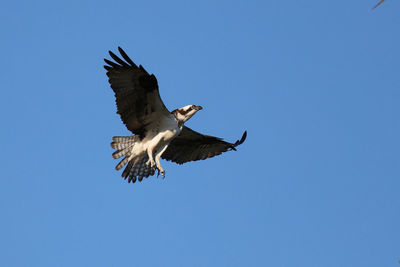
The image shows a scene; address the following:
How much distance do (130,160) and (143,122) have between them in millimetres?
1081

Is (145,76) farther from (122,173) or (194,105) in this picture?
(122,173)

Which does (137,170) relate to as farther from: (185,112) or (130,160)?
(185,112)

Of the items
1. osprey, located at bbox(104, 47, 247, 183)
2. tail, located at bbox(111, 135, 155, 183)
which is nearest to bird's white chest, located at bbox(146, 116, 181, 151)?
osprey, located at bbox(104, 47, 247, 183)

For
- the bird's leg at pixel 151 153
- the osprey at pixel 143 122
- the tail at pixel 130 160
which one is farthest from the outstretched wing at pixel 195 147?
the bird's leg at pixel 151 153

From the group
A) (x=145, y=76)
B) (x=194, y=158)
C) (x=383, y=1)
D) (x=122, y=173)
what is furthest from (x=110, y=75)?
(x=383, y=1)

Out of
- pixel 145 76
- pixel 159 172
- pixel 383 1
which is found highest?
pixel 145 76

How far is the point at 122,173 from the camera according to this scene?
16797 mm

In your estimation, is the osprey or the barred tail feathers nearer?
the osprey

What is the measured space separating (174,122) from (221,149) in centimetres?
236

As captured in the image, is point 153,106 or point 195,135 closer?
point 153,106

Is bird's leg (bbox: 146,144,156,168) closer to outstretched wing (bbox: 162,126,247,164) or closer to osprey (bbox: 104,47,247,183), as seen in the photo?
osprey (bbox: 104,47,247,183)

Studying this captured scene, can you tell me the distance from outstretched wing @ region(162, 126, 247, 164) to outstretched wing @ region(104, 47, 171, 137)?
5.65 feet

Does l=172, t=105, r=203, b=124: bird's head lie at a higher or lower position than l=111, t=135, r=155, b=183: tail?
higher

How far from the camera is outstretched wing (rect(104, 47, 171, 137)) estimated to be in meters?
15.0
